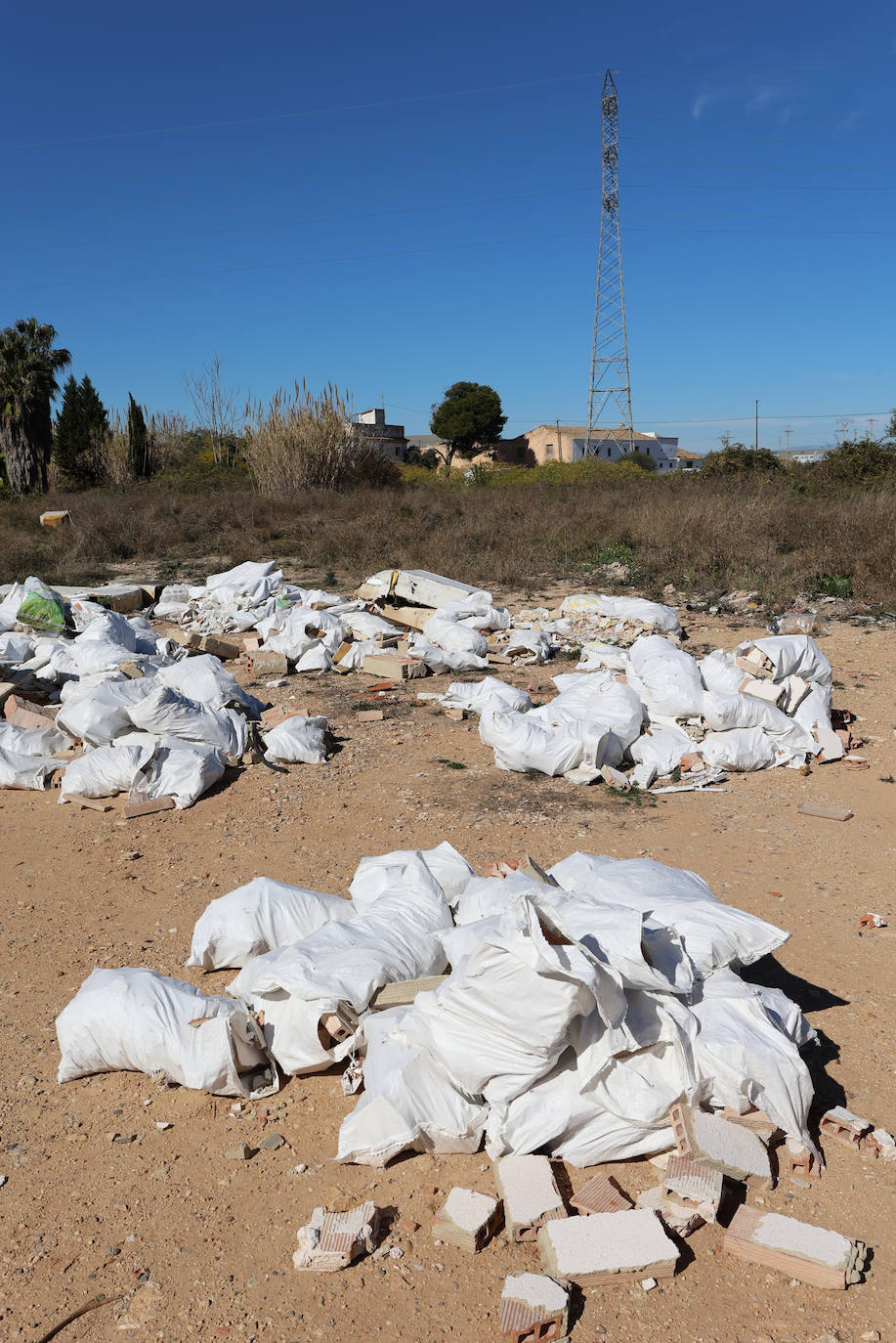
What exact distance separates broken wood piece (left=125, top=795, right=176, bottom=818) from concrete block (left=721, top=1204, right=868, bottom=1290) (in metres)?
3.27

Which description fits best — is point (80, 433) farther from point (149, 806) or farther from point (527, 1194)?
point (527, 1194)

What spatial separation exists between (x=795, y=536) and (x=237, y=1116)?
9.09 metres

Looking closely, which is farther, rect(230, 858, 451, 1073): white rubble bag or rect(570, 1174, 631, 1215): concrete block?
rect(230, 858, 451, 1073): white rubble bag

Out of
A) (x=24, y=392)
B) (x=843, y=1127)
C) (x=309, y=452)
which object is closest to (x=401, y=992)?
(x=843, y=1127)

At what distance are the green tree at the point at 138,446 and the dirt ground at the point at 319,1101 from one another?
21.6 metres

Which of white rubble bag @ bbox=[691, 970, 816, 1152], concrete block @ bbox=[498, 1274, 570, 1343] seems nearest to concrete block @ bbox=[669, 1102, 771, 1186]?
→ white rubble bag @ bbox=[691, 970, 816, 1152]

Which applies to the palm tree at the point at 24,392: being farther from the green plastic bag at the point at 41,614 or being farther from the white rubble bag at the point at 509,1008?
the white rubble bag at the point at 509,1008

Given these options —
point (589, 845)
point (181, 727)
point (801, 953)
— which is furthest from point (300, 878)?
point (801, 953)

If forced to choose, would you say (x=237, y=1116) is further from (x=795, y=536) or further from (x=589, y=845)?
(x=795, y=536)

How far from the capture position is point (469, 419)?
128 ft

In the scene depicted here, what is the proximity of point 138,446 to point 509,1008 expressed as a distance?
82.8ft

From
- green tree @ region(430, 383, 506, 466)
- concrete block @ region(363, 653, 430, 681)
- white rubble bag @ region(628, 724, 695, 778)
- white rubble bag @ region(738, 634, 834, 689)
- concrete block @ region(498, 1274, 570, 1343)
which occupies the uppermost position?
green tree @ region(430, 383, 506, 466)

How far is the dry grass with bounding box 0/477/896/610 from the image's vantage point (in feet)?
29.8

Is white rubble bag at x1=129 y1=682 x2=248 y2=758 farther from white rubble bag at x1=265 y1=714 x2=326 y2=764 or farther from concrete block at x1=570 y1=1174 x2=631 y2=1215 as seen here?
concrete block at x1=570 y1=1174 x2=631 y2=1215
